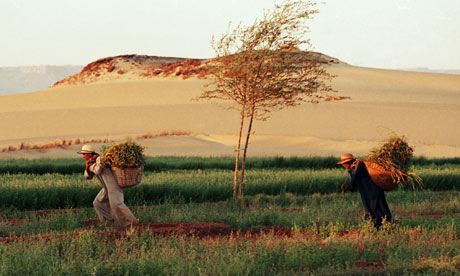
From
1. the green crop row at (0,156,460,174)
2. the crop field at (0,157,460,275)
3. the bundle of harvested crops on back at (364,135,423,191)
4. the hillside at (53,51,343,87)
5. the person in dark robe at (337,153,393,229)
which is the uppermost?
the hillside at (53,51,343,87)

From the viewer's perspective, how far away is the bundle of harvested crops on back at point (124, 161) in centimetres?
1112

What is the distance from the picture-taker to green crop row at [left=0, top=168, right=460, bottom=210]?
14898mm

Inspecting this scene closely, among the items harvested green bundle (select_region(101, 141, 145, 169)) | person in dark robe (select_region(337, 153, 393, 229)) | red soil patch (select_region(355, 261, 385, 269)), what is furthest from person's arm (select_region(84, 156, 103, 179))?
red soil patch (select_region(355, 261, 385, 269))

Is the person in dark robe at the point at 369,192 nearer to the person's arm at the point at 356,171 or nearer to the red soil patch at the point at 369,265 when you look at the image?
the person's arm at the point at 356,171

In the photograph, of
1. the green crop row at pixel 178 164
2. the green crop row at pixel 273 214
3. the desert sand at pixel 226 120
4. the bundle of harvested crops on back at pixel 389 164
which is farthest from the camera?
the desert sand at pixel 226 120

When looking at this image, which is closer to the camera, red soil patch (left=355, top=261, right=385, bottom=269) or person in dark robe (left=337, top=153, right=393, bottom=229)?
red soil patch (left=355, top=261, right=385, bottom=269)

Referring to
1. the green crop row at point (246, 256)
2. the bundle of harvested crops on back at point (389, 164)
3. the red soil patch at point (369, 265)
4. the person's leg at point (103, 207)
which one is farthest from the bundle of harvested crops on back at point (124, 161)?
the red soil patch at point (369, 265)

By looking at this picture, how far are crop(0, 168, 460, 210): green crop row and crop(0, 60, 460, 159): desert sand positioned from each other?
11988 mm

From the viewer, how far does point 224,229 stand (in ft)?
37.7

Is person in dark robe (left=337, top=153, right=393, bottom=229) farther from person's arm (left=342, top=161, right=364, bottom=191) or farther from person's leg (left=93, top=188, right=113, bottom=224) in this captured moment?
person's leg (left=93, top=188, right=113, bottom=224)

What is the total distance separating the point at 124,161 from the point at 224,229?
7.24 feet

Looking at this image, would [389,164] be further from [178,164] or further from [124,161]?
[178,164]

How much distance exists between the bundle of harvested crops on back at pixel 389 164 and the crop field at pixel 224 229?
769 mm

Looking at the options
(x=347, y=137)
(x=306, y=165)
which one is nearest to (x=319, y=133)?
(x=347, y=137)
